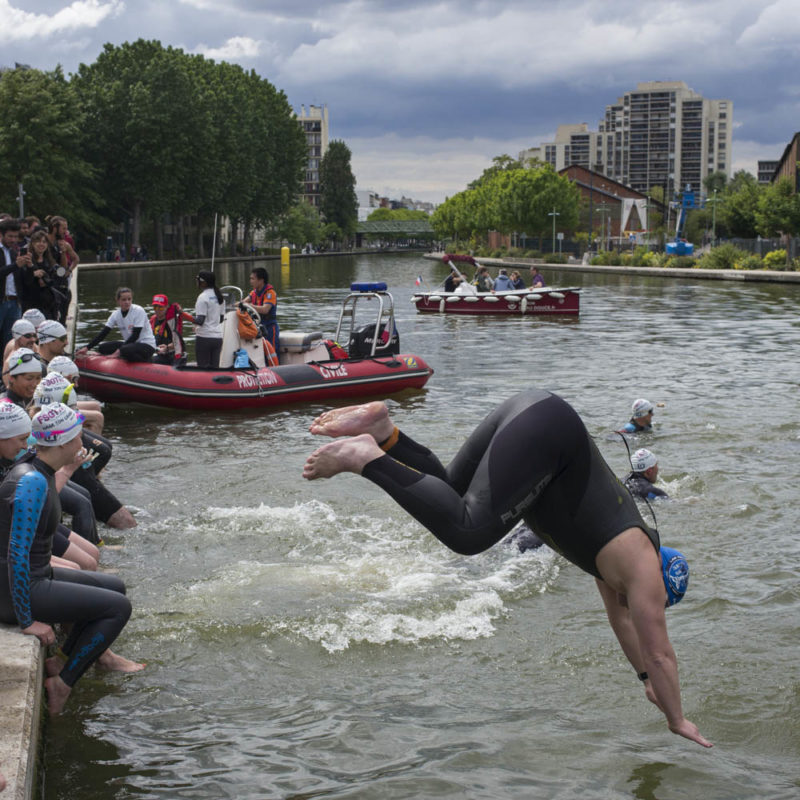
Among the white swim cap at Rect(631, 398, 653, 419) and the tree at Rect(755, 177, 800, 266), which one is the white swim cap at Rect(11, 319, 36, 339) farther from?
the tree at Rect(755, 177, 800, 266)

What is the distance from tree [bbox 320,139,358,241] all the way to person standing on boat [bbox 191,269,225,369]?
14943 centimetres

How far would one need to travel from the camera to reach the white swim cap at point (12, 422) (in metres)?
5.66

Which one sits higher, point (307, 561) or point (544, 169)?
point (544, 169)

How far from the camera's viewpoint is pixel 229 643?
273 inches

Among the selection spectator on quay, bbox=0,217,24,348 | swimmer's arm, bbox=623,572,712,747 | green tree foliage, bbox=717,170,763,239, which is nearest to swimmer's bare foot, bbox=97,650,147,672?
swimmer's arm, bbox=623,572,712,747

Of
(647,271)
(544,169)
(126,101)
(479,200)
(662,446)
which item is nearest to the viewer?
(662,446)

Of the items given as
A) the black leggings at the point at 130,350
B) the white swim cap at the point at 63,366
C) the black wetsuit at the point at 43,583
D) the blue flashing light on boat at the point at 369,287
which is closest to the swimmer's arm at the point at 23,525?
the black wetsuit at the point at 43,583

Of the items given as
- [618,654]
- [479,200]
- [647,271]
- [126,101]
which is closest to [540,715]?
[618,654]

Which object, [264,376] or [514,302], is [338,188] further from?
[264,376]

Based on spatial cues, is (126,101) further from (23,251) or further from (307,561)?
(307,561)

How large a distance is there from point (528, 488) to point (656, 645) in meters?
0.91

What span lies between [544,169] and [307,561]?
3625 inches

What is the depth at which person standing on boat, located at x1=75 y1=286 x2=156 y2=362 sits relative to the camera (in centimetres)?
1575

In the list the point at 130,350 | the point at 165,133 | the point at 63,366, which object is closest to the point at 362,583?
the point at 63,366
